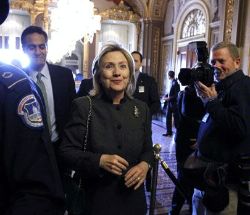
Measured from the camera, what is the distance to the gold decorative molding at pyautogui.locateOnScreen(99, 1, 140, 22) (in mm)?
10516

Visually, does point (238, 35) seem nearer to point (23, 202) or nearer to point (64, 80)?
point (64, 80)

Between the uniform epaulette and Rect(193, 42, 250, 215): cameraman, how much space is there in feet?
4.13

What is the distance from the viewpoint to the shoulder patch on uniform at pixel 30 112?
0.68 meters

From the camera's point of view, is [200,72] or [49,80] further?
[49,80]

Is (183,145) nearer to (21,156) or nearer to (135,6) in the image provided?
(21,156)

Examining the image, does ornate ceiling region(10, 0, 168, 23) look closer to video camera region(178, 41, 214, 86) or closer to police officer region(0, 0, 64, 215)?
video camera region(178, 41, 214, 86)

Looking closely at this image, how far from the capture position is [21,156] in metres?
0.68

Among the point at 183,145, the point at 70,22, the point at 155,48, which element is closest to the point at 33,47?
the point at 183,145

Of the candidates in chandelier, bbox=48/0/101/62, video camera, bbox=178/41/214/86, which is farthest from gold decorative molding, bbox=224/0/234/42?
video camera, bbox=178/41/214/86

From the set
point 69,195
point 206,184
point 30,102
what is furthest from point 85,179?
point 30,102

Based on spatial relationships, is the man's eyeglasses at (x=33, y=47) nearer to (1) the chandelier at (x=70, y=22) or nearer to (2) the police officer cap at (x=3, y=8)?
(2) the police officer cap at (x=3, y=8)

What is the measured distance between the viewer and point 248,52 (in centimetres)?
569

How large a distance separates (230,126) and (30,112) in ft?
4.21

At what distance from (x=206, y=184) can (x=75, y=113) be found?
88 centimetres
